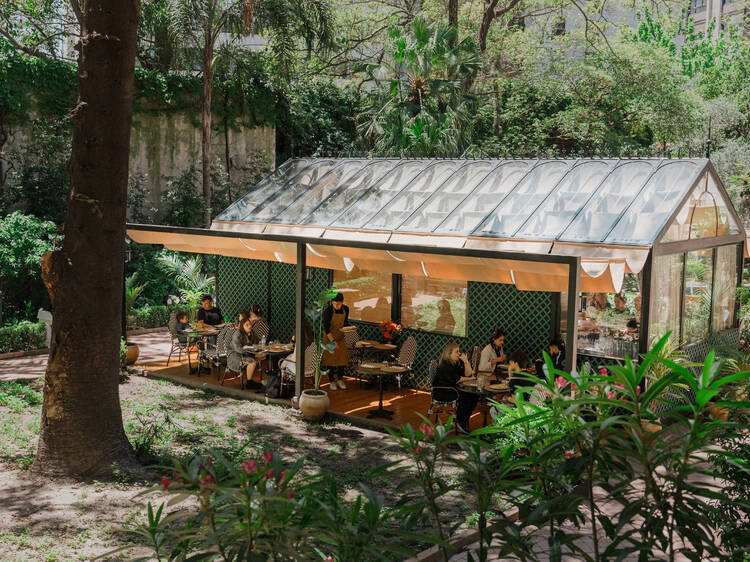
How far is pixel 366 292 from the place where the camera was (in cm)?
1380

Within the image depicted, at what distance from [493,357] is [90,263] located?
6063mm

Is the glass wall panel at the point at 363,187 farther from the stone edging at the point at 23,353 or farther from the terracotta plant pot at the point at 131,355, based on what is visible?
the stone edging at the point at 23,353

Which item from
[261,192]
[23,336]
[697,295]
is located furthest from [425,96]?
[23,336]

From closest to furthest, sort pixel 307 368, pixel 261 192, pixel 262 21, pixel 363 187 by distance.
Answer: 1. pixel 307 368
2. pixel 363 187
3. pixel 261 192
4. pixel 262 21

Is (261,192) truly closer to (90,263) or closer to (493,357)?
(493,357)

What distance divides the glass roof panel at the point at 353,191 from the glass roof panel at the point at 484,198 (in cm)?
196

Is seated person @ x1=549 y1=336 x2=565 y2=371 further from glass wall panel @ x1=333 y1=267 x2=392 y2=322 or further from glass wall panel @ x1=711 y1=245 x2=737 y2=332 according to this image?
glass wall panel @ x1=333 y1=267 x2=392 y2=322

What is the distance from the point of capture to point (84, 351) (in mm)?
7848

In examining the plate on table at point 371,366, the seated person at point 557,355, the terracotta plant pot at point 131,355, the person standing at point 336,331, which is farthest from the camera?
the terracotta plant pot at point 131,355

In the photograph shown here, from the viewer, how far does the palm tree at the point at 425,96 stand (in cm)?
1811

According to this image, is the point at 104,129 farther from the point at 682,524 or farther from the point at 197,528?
the point at 682,524

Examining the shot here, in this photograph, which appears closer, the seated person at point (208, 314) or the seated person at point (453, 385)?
the seated person at point (453, 385)

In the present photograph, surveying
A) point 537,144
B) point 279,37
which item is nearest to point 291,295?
point 279,37

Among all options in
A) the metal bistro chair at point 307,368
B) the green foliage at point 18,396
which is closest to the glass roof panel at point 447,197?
the metal bistro chair at point 307,368
